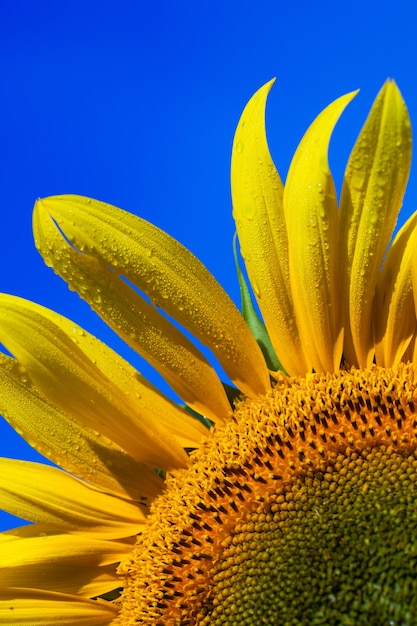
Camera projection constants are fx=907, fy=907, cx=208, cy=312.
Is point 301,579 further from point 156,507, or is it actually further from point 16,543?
point 16,543

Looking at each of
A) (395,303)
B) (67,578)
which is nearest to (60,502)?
(67,578)

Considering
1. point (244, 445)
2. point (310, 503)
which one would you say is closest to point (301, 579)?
point (310, 503)

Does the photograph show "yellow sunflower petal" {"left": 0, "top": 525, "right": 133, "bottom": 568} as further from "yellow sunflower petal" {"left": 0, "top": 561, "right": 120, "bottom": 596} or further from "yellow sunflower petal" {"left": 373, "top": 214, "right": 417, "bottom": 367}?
"yellow sunflower petal" {"left": 373, "top": 214, "right": 417, "bottom": 367}

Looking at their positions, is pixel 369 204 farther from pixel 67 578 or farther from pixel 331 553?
pixel 67 578

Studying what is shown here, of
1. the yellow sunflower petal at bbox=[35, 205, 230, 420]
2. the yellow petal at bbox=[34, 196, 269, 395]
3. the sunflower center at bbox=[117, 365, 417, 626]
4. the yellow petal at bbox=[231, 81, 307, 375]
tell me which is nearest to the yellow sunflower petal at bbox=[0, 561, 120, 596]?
the sunflower center at bbox=[117, 365, 417, 626]

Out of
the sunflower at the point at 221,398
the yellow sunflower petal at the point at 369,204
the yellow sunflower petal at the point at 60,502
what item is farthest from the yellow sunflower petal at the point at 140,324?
the yellow sunflower petal at the point at 369,204

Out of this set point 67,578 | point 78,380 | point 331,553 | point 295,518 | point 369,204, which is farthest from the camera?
point 67,578

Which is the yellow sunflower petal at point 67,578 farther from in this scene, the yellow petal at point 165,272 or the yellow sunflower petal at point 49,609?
the yellow petal at point 165,272
